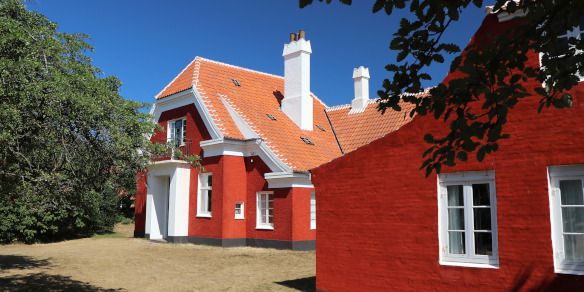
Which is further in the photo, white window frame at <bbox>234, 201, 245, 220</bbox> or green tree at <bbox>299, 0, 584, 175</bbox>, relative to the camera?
white window frame at <bbox>234, 201, 245, 220</bbox>

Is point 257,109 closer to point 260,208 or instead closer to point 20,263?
point 260,208

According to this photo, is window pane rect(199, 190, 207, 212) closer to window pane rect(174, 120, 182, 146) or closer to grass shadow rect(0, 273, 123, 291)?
window pane rect(174, 120, 182, 146)

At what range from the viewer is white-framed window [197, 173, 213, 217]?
832 inches

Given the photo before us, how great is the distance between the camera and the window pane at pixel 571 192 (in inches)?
255

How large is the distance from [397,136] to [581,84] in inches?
109

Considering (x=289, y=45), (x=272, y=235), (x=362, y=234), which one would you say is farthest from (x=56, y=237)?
(x=362, y=234)

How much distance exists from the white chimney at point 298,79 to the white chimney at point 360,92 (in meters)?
3.63

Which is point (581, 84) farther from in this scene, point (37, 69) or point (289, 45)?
point (289, 45)

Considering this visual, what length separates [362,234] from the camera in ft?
27.7

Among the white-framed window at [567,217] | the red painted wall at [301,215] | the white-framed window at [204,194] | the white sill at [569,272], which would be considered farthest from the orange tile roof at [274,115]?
the white sill at [569,272]

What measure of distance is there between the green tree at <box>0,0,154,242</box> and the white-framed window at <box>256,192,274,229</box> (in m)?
10.9

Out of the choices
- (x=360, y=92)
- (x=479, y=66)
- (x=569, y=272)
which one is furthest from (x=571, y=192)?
(x=360, y=92)

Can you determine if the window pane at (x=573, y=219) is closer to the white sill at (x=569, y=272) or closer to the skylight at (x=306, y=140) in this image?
the white sill at (x=569, y=272)

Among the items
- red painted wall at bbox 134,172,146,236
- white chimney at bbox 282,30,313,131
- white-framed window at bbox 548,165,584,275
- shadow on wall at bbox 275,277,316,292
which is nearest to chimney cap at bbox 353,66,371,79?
white chimney at bbox 282,30,313,131
